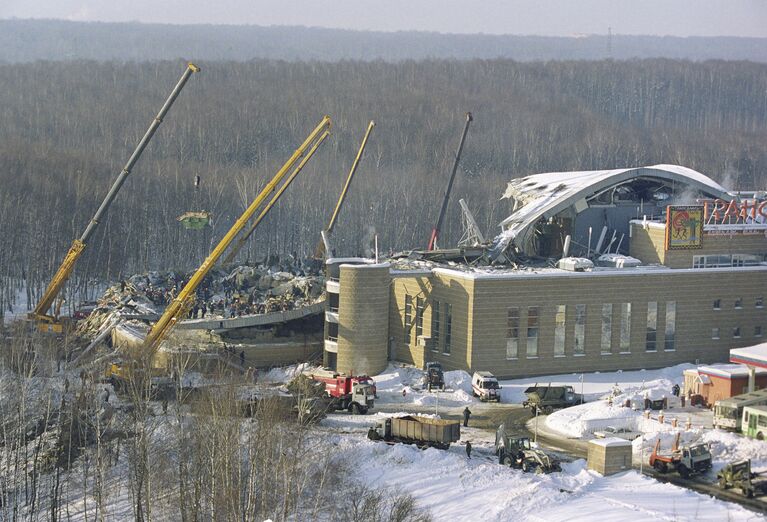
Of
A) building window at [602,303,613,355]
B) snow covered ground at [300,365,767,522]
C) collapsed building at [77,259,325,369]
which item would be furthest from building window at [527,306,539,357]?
collapsed building at [77,259,325,369]

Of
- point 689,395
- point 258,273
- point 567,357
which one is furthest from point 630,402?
point 258,273

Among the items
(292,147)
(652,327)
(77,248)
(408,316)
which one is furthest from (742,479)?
(292,147)

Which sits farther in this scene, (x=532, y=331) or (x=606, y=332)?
(x=606, y=332)

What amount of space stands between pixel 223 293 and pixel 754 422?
34.4 metres

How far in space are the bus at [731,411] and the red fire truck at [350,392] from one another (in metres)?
13.4

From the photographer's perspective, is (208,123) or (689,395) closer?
(689,395)

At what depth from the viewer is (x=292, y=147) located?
5531 inches

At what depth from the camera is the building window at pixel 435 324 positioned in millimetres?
58875

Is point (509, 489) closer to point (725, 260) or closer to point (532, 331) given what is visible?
point (532, 331)

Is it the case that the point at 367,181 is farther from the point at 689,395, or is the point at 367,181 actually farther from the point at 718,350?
the point at 689,395

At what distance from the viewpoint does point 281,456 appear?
35.7 m

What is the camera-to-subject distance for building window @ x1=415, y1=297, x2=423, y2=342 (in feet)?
194

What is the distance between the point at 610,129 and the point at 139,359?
124599mm

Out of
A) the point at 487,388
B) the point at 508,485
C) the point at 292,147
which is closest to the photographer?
the point at 508,485
